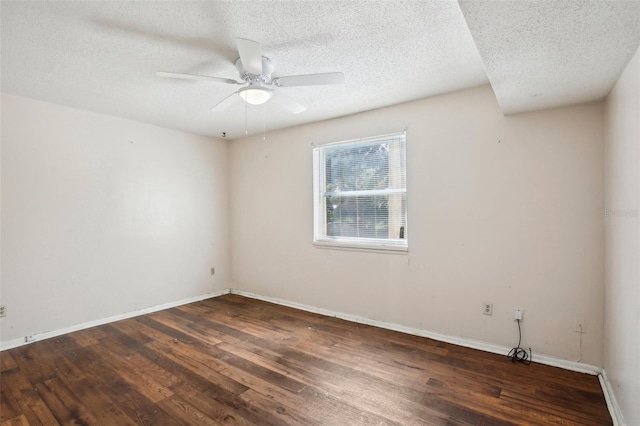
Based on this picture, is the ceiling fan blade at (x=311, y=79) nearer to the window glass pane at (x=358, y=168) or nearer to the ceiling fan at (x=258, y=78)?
the ceiling fan at (x=258, y=78)

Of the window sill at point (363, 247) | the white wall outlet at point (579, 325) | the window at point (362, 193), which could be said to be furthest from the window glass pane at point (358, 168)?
the white wall outlet at point (579, 325)

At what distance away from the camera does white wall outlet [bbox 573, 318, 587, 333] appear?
94.2 inches

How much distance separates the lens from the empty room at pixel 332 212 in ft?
5.98

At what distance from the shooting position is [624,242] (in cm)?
183

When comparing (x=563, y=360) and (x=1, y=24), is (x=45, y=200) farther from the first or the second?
(x=563, y=360)

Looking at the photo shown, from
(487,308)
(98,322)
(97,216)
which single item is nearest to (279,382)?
(487,308)

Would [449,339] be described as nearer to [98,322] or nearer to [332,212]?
[332,212]

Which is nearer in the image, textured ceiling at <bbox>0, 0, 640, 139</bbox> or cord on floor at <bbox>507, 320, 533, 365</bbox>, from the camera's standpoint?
textured ceiling at <bbox>0, 0, 640, 139</bbox>

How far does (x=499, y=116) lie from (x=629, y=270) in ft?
5.06

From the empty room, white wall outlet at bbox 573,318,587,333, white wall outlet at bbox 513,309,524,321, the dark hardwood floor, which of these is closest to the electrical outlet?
the empty room

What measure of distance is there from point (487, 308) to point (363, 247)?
1.35 meters

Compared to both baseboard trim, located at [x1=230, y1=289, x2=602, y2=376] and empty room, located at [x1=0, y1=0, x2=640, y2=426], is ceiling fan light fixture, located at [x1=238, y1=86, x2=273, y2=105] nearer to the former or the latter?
empty room, located at [x1=0, y1=0, x2=640, y2=426]

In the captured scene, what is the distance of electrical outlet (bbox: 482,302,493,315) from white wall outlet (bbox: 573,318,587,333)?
58 cm

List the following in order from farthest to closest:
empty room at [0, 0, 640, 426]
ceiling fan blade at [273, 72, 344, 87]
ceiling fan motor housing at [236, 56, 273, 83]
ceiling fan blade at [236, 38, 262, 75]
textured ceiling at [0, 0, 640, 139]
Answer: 1. ceiling fan motor housing at [236, 56, 273, 83]
2. ceiling fan blade at [273, 72, 344, 87]
3. empty room at [0, 0, 640, 426]
4. ceiling fan blade at [236, 38, 262, 75]
5. textured ceiling at [0, 0, 640, 139]
